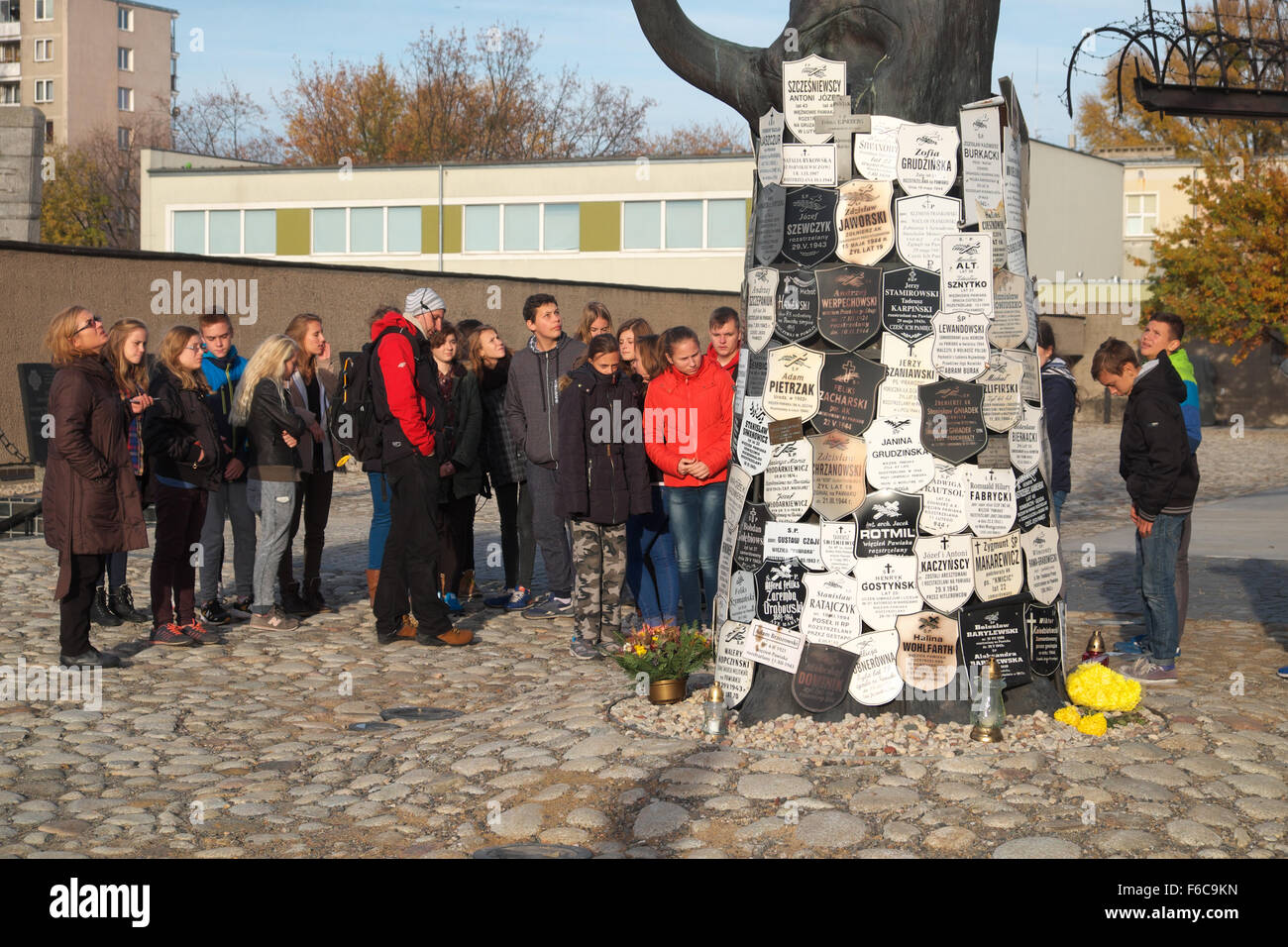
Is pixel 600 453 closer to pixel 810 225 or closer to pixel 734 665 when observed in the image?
pixel 734 665

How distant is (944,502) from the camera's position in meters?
6.42

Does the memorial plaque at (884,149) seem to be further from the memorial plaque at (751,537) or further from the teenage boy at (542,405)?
the teenage boy at (542,405)

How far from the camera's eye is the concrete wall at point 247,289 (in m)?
18.0

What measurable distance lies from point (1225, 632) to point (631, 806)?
5.37 m

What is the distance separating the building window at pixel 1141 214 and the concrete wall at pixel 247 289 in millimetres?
33012

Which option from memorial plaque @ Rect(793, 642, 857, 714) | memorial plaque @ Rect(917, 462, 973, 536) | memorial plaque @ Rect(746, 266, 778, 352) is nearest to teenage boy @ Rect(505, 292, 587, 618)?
memorial plaque @ Rect(746, 266, 778, 352)

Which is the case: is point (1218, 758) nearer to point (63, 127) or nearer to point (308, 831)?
point (308, 831)

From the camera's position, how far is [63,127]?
96688mm

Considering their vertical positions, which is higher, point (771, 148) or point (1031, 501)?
point (771, 148)

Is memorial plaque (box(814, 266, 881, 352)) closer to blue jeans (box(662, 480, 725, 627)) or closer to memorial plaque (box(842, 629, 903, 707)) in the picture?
memorial plaque (box(842, 629, 903, 707))

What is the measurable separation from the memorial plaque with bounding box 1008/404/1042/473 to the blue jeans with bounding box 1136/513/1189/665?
1.79m

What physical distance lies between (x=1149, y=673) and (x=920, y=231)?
3009 mm

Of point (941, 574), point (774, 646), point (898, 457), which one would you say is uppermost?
point (898, 457)

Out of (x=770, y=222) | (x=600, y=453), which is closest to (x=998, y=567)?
(x=770, y=222)
